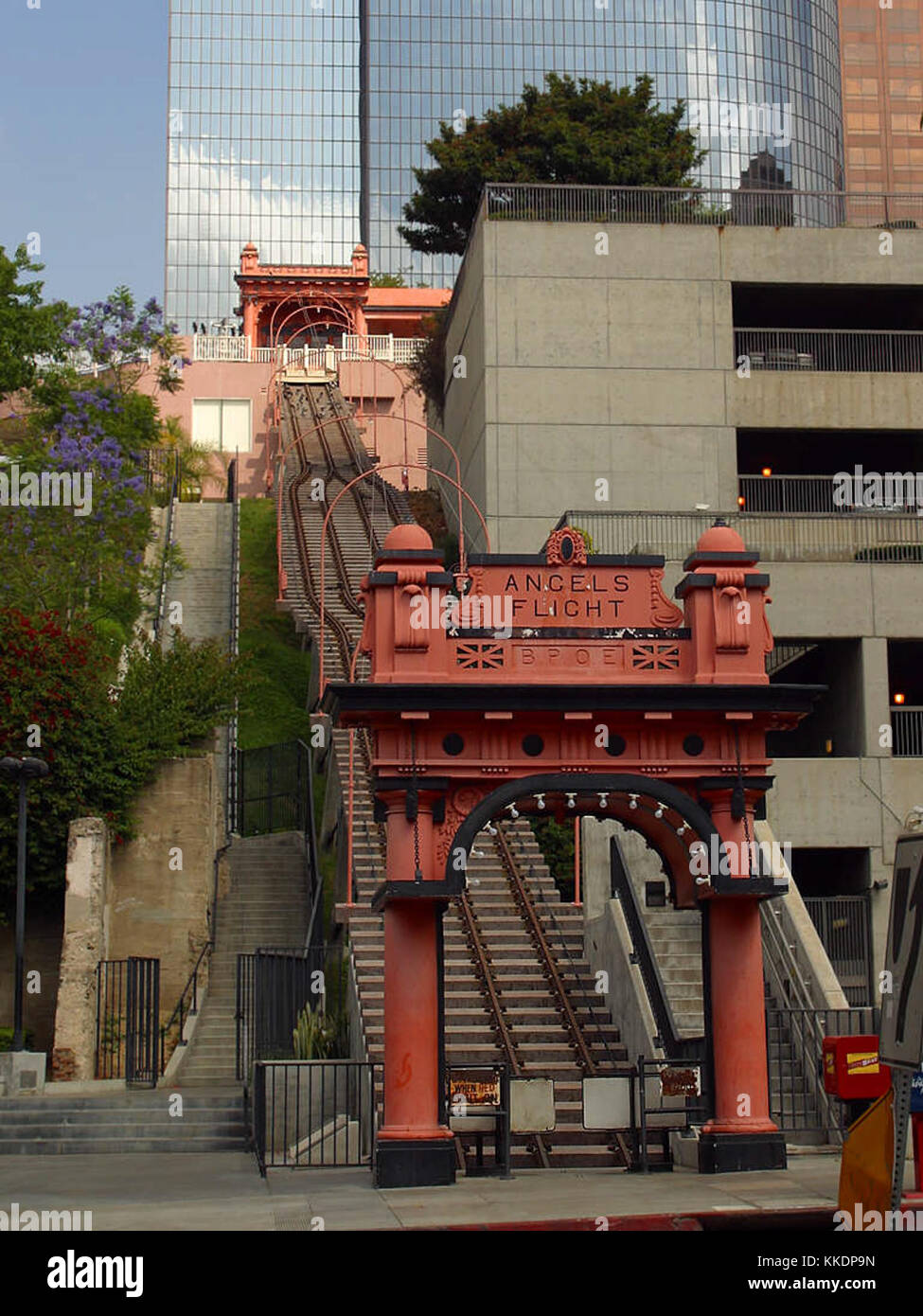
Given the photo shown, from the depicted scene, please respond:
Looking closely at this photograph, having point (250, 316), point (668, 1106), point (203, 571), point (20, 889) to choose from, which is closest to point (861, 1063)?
point (668, 1106)

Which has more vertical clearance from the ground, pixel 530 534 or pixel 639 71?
pixel 639 71

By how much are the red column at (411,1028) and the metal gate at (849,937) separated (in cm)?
1344

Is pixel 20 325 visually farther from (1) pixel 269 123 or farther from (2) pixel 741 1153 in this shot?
(1) pixel 269 123

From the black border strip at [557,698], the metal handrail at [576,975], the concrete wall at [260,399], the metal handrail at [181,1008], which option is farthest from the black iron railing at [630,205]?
the black border strip at [557,698]

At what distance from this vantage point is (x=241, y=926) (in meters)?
29.8

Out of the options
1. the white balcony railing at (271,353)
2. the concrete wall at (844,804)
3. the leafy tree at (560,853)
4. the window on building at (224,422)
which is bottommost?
the leafy tree at (560,853)

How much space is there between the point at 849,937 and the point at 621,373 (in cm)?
1378

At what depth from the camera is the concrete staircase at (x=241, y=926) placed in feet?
85.2

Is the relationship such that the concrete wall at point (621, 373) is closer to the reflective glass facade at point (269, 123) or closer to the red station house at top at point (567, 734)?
the red station house at top at point (567, 734)

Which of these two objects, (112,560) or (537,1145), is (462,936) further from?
(112,560)

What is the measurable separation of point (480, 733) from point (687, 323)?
23.0 meters

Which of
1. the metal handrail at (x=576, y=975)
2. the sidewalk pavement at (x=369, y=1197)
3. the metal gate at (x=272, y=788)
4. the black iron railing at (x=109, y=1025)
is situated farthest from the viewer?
the metal gate at (x=272, y=788)
